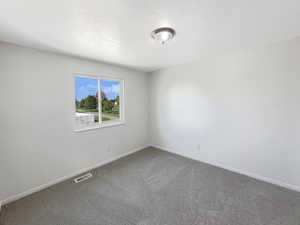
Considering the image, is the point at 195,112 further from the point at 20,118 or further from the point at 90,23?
the point at 20,118

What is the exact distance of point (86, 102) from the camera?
2854 millimetres

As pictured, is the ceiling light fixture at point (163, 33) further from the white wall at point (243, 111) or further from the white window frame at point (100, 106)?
the white window frame at point (100, 106)

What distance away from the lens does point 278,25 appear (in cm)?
163

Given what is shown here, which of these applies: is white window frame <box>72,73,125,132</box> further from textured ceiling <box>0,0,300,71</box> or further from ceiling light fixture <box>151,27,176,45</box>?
ceiling light fixture <box>151,27,176,45</box>

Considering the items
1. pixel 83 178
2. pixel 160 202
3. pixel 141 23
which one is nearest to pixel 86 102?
pixel 83 178

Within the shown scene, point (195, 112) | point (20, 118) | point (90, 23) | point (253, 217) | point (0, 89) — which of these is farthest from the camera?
point (195, 112)

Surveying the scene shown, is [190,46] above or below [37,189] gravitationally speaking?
above

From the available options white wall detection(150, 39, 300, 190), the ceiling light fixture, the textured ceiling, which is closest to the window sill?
white wall detection(150, 39, 300, 190)

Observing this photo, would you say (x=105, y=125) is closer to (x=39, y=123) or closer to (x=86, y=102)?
(x=86, y=102)

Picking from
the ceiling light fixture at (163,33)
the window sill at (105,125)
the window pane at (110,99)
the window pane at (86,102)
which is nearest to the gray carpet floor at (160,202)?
the window sill at (105,125)

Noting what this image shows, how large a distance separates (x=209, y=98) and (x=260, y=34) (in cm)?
132

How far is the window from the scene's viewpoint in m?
2.73

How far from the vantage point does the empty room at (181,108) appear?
4.88 feet

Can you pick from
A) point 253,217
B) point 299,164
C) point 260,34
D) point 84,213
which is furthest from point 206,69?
point 84,213
